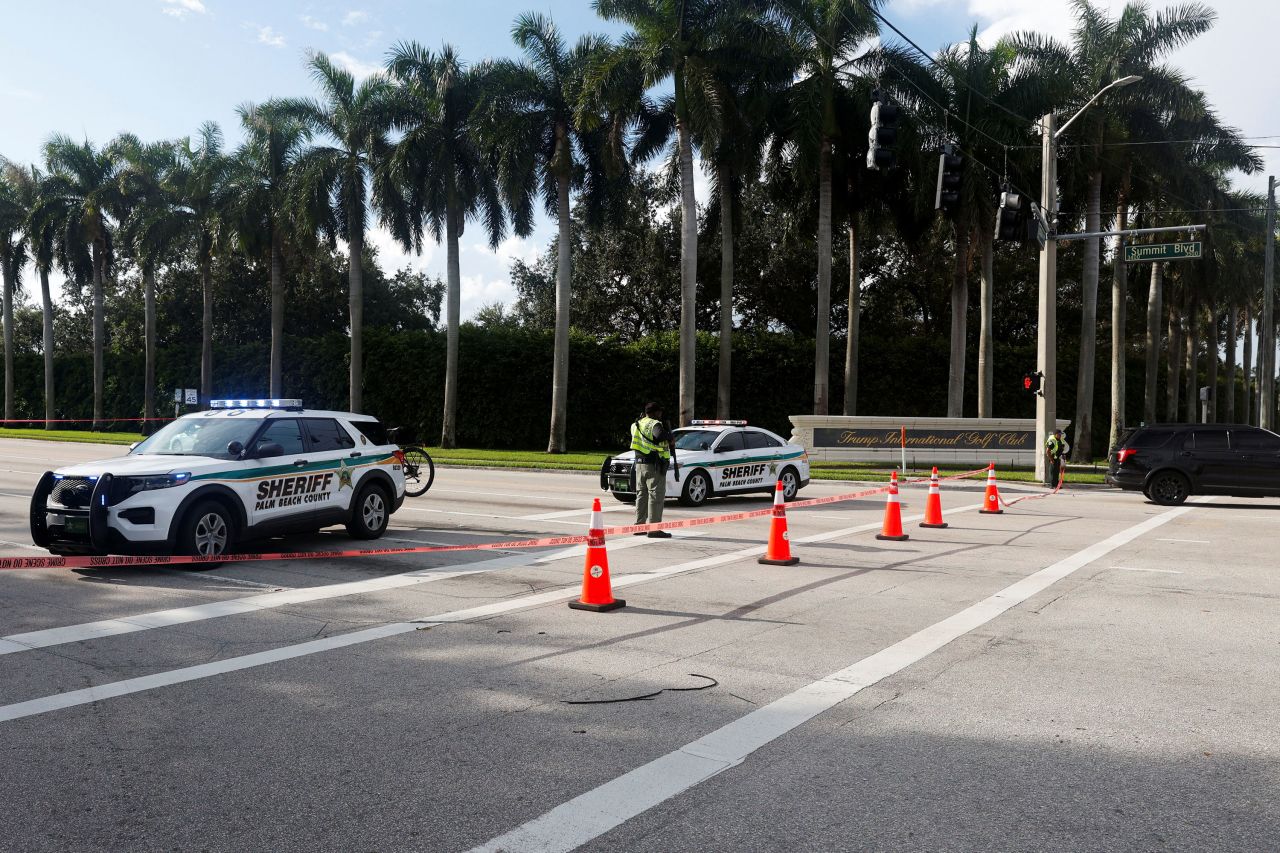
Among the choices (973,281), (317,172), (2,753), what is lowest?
(2,753)

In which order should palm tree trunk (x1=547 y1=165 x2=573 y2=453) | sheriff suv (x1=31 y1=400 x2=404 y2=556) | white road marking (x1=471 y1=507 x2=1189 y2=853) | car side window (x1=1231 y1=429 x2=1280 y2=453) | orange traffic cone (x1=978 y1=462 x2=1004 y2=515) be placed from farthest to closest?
palm tree trunk (x1=547 y1=165 x2=573 y2=453) < car side window (x1=1231 y1=429 x2=1280 y2=453) < orange traffic cone (x1=978 y1=462 x2=1004 y2=515) < sheriff suv (x1=31 y1=400 x2=404 y2=556) < white road marking (x1=471 y1=507 x2=1189 y2=853)

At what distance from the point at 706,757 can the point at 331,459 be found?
8120mm

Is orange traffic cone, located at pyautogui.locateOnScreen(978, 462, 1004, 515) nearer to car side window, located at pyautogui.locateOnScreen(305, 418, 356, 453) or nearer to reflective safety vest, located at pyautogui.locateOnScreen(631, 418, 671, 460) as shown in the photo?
reflective safety vest, located at pyautogui.locateOnScreen(631, 418, 671, 460)

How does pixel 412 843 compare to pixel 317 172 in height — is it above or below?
below

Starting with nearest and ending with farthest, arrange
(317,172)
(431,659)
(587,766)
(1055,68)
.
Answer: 1. (587,766)
2. (431,659)
3. (1055,68)
4. (317,172)

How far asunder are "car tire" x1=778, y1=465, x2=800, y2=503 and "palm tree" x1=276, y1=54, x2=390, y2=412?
25135mm

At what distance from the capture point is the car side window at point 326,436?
11703 mm

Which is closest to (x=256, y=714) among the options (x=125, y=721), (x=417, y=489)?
(x=125, y=721)

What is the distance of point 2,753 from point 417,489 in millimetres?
13692

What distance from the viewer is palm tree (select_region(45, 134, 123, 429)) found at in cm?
5375

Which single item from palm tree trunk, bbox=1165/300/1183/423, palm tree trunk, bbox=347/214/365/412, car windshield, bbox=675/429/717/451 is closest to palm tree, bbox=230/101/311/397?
palm tree trunk, bbox=347/214/365/412

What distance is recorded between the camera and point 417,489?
60.6 feet

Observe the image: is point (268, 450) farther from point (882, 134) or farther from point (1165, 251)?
point (1165, 251)

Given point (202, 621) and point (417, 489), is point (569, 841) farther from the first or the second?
point (417, 489)
